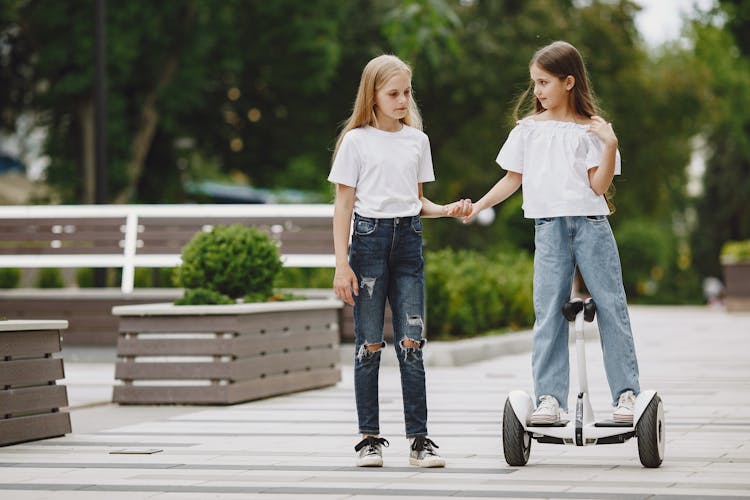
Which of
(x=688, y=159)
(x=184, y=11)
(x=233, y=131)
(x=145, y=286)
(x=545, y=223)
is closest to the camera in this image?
(x=545, y=223)

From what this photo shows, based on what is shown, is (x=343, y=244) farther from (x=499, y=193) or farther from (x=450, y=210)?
(x=499, y=193)

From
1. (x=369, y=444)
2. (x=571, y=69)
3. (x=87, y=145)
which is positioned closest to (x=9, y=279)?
(x=87, y=145)

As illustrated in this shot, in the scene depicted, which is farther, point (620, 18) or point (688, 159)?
point (688, 159)

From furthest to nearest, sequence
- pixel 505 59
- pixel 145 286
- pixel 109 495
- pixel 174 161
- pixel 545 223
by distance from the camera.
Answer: pixel 505 59 < pixel 174 161 < pixel 145 286 < pixel 545 223 < pixel 109 495

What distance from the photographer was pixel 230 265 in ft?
35.4

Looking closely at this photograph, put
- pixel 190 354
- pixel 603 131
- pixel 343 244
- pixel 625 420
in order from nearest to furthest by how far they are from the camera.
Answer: pixel 625 420 < pixel 603 131 < pixel 343 244 < pixel 190 354

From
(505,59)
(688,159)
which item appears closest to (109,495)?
(505,59)

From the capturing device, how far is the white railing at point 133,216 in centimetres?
1457

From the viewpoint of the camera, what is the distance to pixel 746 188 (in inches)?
2068

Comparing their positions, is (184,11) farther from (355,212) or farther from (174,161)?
(355,212)

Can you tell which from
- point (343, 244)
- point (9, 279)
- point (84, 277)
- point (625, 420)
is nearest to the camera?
point (625, 420)

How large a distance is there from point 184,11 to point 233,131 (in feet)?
17.6

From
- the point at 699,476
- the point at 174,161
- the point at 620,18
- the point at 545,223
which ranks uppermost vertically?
the point at 620,18

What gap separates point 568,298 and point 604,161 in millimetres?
642
